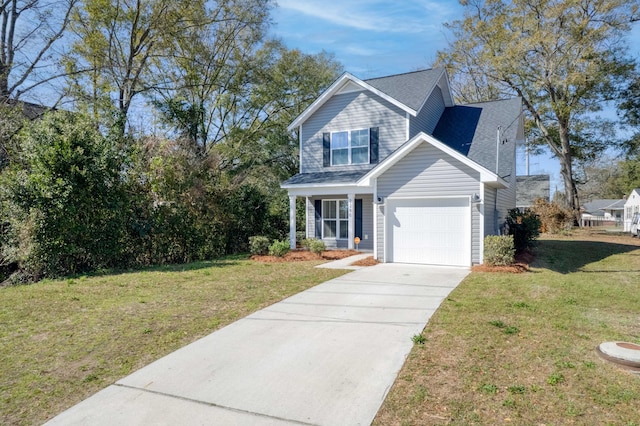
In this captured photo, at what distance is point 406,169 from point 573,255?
7.68 m

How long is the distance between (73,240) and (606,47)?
1161 inches

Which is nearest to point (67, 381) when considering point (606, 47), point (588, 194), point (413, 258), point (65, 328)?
point (65, 328)

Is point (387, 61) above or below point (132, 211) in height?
above

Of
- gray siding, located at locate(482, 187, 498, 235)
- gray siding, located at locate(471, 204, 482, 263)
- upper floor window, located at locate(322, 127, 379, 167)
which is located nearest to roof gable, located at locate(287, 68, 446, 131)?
upper floor window, located at locate(322, 127, 379, 167)

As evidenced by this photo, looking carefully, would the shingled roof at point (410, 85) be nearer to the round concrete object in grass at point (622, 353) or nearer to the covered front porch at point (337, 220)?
the covered front porch at point (337, 220)

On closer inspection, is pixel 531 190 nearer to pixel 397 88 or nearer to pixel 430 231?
pixel 397 88

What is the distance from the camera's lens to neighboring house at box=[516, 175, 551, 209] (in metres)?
32.3

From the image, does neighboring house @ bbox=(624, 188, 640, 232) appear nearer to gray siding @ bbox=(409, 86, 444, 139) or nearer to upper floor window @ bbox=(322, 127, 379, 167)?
gray siding @ bbox=(409, 86, 444, 139)

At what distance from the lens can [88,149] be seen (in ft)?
35.9

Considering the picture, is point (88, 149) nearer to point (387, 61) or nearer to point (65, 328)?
point (65, 328)

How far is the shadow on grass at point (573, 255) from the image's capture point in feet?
37.6

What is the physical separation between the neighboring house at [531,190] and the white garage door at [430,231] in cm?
2437

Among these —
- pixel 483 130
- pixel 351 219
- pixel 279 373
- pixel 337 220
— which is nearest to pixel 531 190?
pixel 483 130

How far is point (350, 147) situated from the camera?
1638 cm
